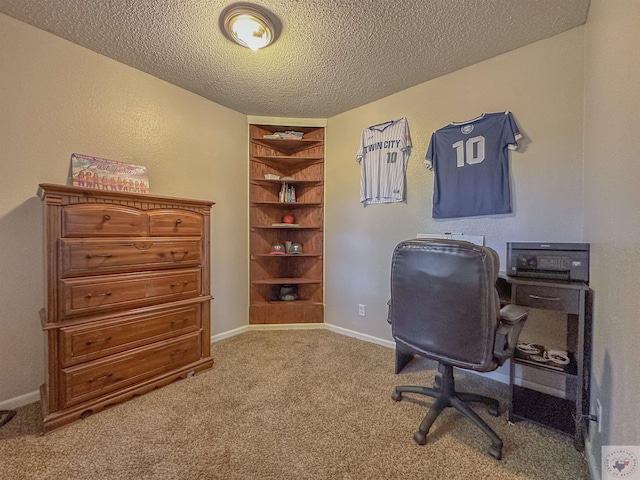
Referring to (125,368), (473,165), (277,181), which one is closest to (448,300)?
(473,165)

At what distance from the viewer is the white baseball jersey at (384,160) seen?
2.61 metres

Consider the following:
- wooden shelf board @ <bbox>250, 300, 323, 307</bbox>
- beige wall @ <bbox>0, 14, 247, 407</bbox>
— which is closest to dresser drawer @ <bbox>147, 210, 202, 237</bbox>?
beige wall @ <bbox>0, 14, 247, 407</bbox>

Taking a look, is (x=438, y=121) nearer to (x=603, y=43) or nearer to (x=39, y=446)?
(x=603, y=43)

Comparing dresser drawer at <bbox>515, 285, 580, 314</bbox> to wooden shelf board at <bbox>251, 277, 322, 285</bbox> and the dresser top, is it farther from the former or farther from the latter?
the dresser top

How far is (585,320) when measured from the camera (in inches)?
57.2

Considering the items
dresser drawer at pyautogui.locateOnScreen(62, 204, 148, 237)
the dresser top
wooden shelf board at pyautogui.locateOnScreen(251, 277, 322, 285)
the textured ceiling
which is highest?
the textured ceiling

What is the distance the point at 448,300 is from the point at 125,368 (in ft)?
6.75

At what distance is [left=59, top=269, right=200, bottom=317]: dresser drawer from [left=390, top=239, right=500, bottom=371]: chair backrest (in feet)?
5.24

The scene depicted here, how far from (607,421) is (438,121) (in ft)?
7.36

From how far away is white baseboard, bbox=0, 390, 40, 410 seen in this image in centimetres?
168

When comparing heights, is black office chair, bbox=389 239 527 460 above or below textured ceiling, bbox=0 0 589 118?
below

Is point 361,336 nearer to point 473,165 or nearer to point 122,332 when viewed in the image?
point 473,165

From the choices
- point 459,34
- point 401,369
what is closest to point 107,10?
point 459,34

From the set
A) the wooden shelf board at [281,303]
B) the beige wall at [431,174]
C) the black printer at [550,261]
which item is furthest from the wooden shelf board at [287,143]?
the black printer at [550,261]
